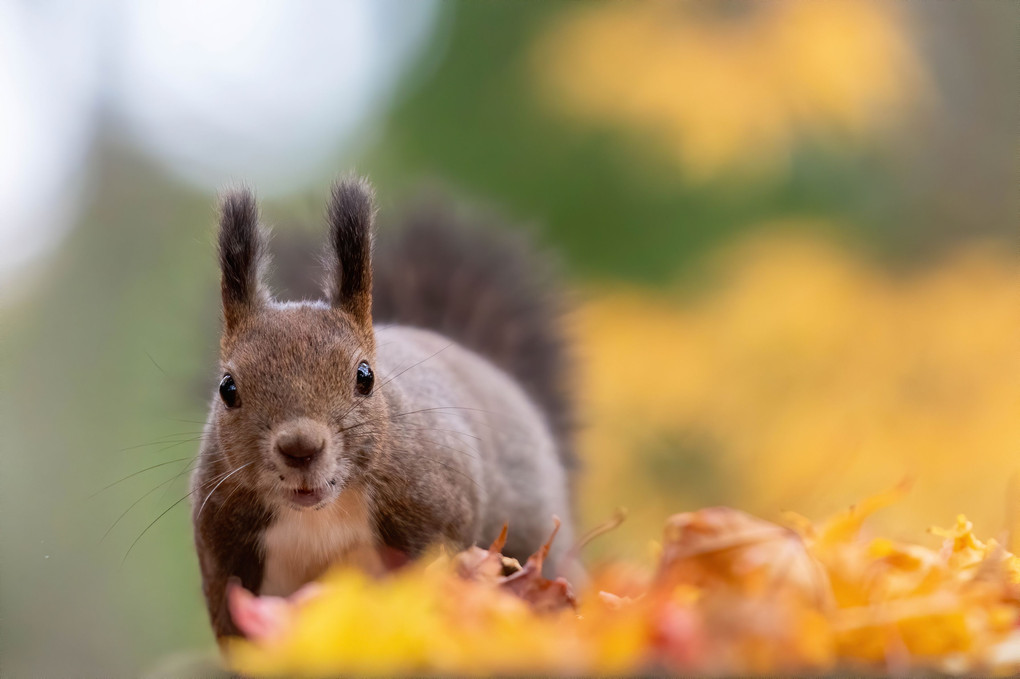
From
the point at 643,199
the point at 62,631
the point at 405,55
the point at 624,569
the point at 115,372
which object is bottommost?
the point at 62,631

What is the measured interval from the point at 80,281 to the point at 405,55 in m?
0.98

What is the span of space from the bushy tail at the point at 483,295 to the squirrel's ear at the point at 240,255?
48 cm

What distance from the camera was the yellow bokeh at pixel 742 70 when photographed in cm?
177

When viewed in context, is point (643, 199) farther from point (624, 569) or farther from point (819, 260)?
point (624, 569)

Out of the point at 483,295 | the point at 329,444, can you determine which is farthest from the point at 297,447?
the point at 483,295

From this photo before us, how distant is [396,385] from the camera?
1.01 m

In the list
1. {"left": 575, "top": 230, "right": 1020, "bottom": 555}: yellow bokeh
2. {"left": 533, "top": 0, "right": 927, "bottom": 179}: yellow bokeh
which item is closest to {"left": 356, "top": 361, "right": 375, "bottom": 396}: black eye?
{"left": 575, "top": 230, "right": 1020, "bottom": 555}: yellow bokeh

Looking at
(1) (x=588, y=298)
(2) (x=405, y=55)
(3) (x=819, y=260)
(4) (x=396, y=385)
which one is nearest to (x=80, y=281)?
(2) (x=405, y=55)

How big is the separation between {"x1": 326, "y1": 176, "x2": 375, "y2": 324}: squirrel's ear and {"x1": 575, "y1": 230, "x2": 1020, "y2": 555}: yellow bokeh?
0.92 meters

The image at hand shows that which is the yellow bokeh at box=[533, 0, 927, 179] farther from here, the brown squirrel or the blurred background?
the brown squirrel

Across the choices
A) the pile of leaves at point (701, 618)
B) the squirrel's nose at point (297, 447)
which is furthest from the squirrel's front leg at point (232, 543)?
the pile of leaves at point (701, 618)

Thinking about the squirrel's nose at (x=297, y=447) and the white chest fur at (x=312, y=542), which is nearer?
the squirrel's nose at (x=297, y=447)

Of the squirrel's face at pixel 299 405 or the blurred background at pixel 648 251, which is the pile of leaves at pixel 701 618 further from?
the blurred background at pixel 648 251

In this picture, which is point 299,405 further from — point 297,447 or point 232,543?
point 232,543
